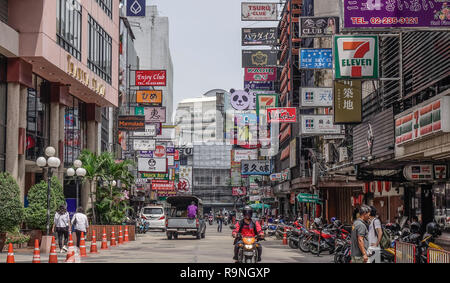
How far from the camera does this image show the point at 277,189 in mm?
76125

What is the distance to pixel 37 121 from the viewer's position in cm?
3541

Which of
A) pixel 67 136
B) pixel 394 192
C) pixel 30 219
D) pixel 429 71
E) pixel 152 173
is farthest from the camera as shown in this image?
pixel 152 173

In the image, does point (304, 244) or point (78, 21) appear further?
point (78, 21)

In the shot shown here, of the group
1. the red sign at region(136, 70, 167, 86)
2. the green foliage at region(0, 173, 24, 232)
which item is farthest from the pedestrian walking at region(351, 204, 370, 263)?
the red sign at region(136, 70, 167, 86)

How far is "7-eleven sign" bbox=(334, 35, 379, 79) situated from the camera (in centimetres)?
2281

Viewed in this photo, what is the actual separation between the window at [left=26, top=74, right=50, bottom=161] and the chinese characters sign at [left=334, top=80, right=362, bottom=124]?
15.7 meters

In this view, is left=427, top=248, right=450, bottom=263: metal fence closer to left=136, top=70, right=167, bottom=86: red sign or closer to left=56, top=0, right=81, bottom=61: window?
left=56, top=0, right=81, bottom=61: window

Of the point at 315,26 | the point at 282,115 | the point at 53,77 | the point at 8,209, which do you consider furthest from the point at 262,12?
the point at 8,209

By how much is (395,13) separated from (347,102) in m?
9.81

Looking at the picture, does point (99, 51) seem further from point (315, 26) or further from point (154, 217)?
point (154, 217)

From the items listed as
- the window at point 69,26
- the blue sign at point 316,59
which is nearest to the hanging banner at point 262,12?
the window at point 69,26

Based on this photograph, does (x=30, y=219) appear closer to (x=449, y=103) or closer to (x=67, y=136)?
(x=67, y=136)

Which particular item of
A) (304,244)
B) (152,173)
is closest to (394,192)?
(304,244)
